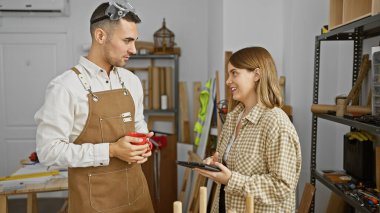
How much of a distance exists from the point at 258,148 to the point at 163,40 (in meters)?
3.05

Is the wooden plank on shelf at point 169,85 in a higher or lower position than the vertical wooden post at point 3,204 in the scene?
higher

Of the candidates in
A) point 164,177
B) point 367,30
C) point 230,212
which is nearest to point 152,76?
point 164,177

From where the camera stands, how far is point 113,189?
1.70 m

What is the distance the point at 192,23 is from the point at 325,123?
2.33 metres

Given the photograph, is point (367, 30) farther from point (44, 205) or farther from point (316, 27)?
point (44, 205)

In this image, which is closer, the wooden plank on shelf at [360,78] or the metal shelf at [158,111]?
the wooden plank on shelf at [360,78]

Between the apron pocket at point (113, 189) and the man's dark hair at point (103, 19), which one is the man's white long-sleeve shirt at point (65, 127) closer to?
the apron pocket at point (113, 189)

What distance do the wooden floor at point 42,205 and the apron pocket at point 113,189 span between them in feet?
9.95

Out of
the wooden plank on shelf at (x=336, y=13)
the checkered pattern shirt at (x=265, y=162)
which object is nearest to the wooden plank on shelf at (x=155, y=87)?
the wooden plank on shelf at (x=336, y=13)

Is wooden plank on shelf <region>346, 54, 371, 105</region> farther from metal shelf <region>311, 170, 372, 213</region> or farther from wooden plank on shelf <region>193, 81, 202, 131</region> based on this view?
wooden plank on shelf <region>193, 81, 202, 131</region>

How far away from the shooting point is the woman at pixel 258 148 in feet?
4.93

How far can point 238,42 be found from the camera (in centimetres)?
326

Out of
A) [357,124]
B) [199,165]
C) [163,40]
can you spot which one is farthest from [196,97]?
[199,165]

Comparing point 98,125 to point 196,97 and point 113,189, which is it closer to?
point 113,189
